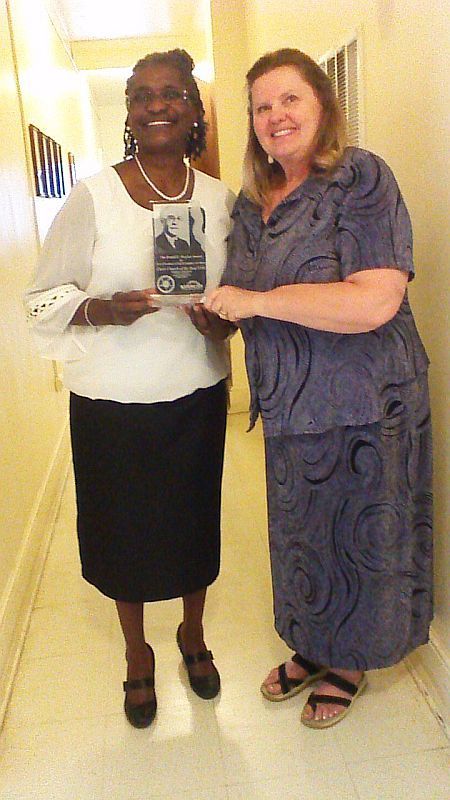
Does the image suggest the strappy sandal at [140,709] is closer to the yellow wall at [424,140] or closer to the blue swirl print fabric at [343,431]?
the blue swirl print fabric at [343,431]

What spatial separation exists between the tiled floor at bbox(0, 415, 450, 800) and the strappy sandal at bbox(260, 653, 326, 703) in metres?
0.02

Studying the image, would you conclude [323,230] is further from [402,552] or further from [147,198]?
[402,552]

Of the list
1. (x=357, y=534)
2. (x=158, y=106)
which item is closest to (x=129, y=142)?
(x=158, y=106)

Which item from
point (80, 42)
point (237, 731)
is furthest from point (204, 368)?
point (80, 42)

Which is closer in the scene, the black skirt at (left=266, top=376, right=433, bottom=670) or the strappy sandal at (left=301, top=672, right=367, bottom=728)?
the black skirt at (left=266, top=376, right=433, bottom=670)

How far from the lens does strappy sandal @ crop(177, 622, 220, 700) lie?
1683 mm

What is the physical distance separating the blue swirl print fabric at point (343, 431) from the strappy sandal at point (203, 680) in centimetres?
23

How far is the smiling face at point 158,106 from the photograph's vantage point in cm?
133

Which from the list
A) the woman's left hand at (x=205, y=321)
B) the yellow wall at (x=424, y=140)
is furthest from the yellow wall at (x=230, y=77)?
the woman's left hand at (x=205, y=321)

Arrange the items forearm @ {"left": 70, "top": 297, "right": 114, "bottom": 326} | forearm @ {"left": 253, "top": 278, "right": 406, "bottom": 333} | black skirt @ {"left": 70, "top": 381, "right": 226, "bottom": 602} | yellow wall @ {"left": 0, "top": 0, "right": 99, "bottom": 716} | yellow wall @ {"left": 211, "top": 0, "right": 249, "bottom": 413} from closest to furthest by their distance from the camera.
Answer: forearm @ {"left": 253, "top": 278, "right": 406, "bottom": 333} < forearm @ {"left": 70, "top": 297, "right": 114, "bottom": 326} < black skirt @ {"left": 70, "top": 381, "right": 226, "bottom": 602} < yellow wall @ {"left": 0, "top": 0, "right": 99, "bottom": 716} < yellow wall @ {"left": 211, "top": 0, "right": 249, "bottom": 413}

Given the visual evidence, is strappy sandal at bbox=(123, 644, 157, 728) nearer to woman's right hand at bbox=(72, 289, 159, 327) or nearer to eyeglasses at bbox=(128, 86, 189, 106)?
woman's right hand at bbox=(72, 289, 159, 327)

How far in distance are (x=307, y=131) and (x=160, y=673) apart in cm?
128

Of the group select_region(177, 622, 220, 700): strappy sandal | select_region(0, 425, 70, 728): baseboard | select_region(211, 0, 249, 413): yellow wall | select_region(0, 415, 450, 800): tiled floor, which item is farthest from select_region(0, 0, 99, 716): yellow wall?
select_region(211, 0, 249, 413): yellow wall

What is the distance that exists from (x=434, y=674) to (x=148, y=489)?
771 mm
